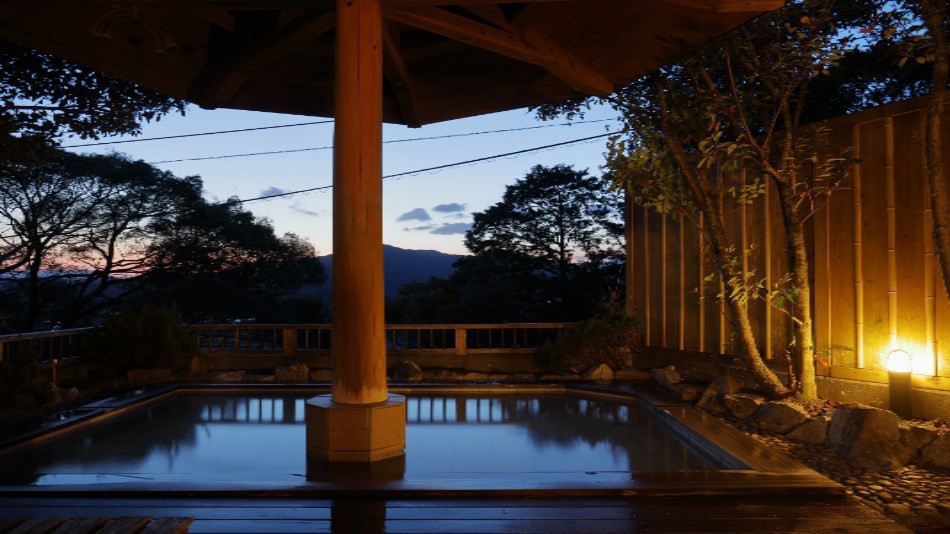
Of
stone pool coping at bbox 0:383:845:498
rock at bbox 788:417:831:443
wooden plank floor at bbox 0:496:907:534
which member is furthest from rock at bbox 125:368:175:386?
rock at bbox 788:417:831:443

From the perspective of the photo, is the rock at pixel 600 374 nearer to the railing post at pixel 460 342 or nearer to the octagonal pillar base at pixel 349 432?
the railing post at pixel 460 342

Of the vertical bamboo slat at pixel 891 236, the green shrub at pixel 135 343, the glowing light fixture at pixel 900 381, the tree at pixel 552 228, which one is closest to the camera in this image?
the glowing light fixture at pixel 900 381

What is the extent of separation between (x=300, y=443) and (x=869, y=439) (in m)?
4.63

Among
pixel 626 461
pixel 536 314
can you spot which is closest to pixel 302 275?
pixel 536 314

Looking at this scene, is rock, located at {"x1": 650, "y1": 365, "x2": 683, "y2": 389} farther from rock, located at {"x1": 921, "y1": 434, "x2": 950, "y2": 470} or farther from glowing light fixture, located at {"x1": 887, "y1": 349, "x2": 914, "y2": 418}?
rock, located at {"x1": 921, "y1": 434, "x2": 950, "y2": 470}

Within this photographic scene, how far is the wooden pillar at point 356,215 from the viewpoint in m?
4.25

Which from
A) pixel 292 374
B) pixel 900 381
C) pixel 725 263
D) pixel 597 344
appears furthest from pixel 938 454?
pixel 292 374

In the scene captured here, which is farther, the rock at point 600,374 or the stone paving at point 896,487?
the rock at point 600,374

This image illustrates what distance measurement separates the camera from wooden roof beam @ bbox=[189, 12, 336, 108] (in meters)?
4.63

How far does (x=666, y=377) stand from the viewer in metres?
7.82

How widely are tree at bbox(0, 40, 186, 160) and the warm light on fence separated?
8870 millimetres

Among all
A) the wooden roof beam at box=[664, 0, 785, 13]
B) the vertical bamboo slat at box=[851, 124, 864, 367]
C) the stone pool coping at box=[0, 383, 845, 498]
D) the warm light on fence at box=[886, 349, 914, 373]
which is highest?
the wooden roof beam at box=[664, 0, 785, 13]

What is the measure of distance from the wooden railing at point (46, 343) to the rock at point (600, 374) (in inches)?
267

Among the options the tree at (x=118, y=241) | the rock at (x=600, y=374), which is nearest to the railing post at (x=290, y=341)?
the rock at (x=600, y=374)
